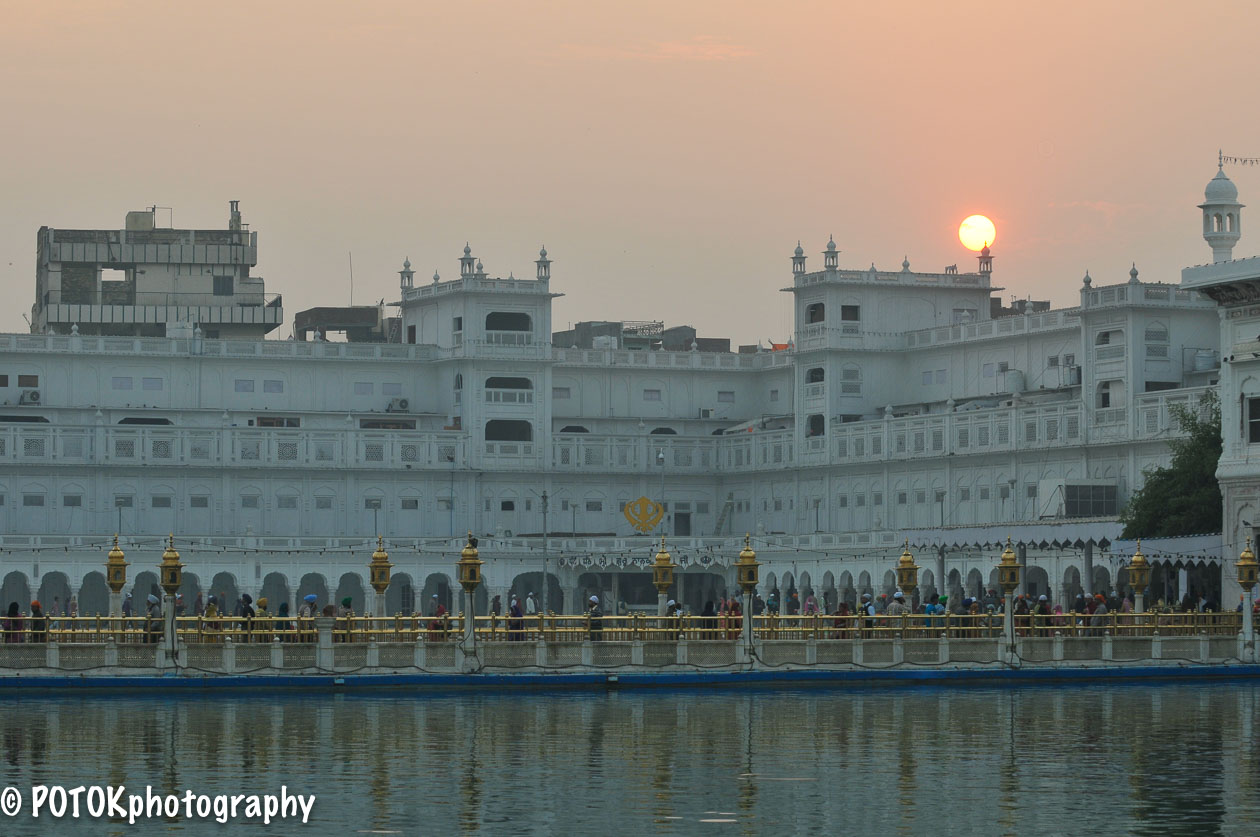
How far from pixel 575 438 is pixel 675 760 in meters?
88.1

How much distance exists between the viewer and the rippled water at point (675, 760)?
25.3 m

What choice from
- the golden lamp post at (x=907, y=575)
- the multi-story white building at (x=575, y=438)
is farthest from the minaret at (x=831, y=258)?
the golden lamp post at (x=907, y=575)

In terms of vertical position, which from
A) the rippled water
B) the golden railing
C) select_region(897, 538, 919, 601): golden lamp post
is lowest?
the rippled water

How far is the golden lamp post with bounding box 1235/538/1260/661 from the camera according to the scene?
52906 millimetres

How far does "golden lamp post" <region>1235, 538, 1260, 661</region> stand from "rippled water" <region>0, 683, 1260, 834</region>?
892 centimetres

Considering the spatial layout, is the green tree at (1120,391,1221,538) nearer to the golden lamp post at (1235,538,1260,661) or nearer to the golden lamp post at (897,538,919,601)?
the golden lamp post at (1235,538,1260,661)

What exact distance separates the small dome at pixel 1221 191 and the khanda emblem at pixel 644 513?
44.6 meters

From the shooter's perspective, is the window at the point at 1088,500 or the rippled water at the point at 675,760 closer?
the rippled water at the point at 675,760

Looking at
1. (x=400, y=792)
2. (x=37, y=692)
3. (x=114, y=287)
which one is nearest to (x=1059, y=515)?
(x=37, y=692)

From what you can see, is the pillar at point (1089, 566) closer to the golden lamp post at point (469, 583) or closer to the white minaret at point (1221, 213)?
the white minaret at point (1221, 213)

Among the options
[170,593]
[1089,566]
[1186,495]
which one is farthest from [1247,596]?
[170,593]

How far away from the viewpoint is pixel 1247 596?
5400 centimetres

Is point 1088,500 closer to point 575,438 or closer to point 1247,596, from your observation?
point 575,438

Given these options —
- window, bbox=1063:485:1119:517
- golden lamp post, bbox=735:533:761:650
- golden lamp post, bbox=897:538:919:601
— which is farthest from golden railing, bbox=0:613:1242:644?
window, bbox=1063:485:1119:517
